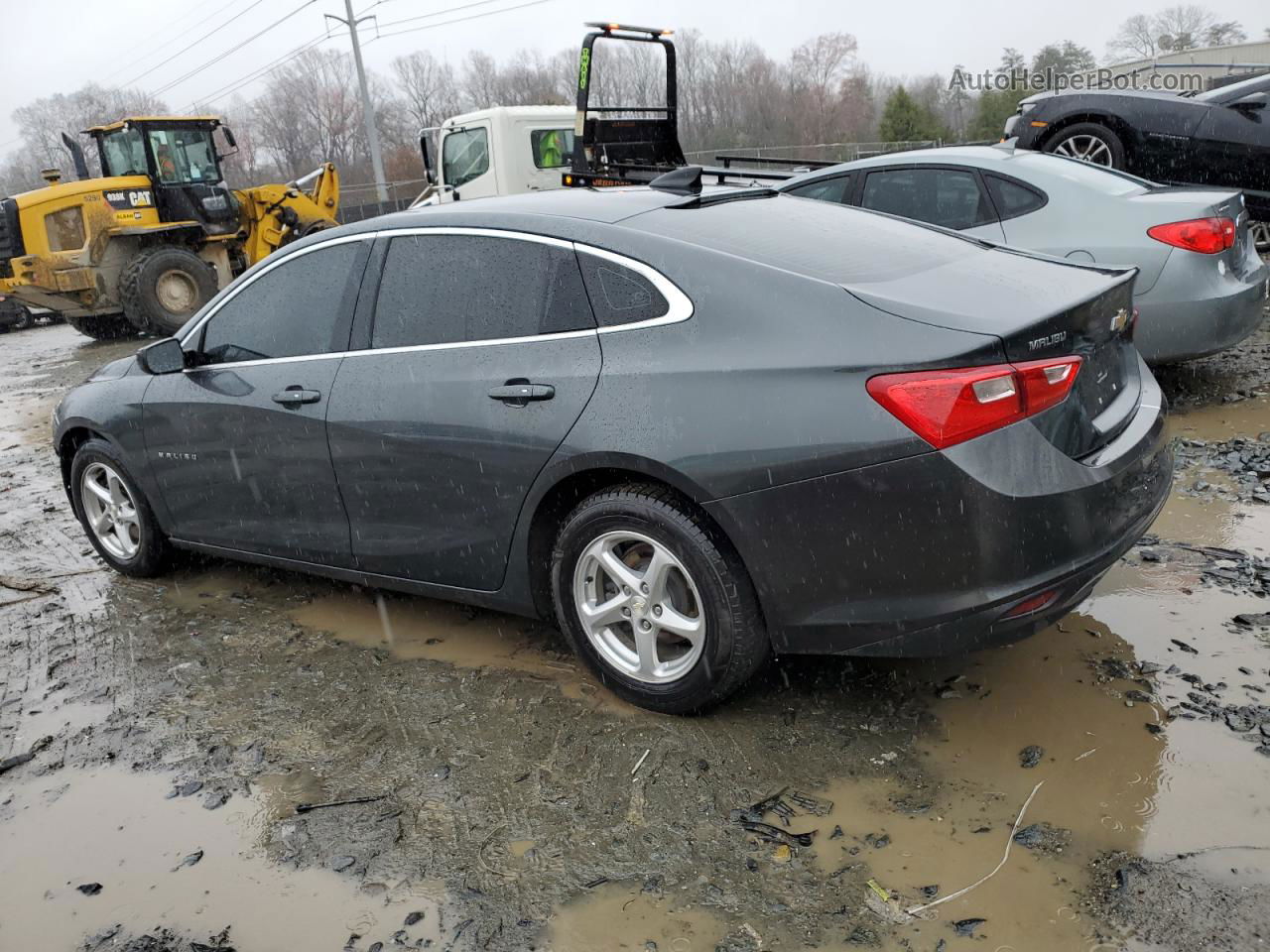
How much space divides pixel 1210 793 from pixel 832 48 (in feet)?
256

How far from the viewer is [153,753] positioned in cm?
352

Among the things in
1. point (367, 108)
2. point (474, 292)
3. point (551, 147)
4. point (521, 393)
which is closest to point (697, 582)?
point (521, 393)

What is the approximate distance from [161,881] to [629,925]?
133cm

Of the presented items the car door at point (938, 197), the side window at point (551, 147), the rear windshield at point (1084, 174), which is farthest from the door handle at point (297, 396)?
the side window at point (551, 147)

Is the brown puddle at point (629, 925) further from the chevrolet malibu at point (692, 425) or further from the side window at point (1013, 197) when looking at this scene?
the side window at point (1013, 197)

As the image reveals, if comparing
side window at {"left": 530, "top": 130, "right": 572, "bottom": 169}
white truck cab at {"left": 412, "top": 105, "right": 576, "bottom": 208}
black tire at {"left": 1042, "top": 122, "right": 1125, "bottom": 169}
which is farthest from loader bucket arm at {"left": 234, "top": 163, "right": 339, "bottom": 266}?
black tire at {"left": 1042, "top": 122, "right": 1125, "bottom": 169}

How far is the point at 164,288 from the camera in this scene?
619 inches

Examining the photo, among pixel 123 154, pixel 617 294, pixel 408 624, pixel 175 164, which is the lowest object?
pixel 408 624

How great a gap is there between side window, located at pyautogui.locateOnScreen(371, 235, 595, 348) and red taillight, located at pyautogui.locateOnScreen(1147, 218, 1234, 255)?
3.95 metres

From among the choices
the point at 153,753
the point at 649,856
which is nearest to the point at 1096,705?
the point at 649,856

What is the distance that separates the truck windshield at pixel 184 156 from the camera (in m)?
16.2

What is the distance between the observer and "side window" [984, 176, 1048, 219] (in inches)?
241

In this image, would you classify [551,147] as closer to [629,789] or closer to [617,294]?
[617,294]

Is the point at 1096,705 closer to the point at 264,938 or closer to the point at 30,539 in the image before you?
the point at 264,938
